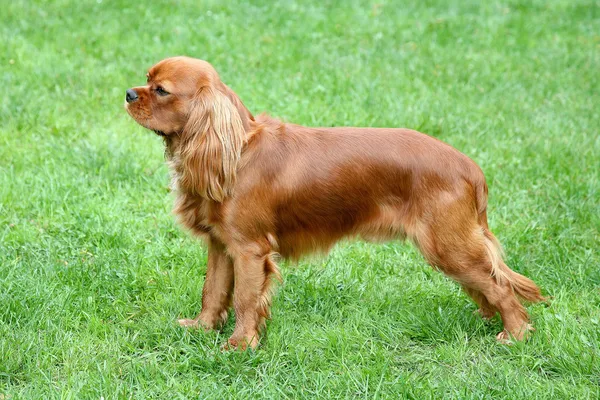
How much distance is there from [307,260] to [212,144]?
0.98 meters

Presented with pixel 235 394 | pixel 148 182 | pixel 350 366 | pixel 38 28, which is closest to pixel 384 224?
pixel 350 366

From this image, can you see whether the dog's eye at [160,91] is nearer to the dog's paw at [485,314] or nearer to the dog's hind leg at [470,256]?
the dog's hind leg at [470,256]

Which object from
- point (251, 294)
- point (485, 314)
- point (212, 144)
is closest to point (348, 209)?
point (251, 294)

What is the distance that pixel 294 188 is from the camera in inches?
156

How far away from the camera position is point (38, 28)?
9062mm

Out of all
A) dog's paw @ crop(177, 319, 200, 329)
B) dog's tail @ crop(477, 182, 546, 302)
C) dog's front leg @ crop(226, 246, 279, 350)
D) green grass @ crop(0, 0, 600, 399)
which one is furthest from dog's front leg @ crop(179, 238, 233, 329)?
dog's tail @ crop(477, 182, 546, 302)

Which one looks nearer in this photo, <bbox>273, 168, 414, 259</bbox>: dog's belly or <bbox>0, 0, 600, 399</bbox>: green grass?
<bbox>0, 0, 600, 399</bbox>: green grass

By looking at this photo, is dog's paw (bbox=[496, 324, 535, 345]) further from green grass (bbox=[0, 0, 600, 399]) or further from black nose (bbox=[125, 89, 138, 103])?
black nose (bbox=[125, 89, 138, 103])

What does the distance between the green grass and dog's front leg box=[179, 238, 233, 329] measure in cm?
13

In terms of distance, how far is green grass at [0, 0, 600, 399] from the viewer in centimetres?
378

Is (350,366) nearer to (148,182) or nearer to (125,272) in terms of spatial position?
(125,272)

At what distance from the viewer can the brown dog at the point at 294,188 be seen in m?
3.83

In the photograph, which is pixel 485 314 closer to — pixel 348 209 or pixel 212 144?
pixel 348 209

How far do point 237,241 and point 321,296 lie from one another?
0.85 m
